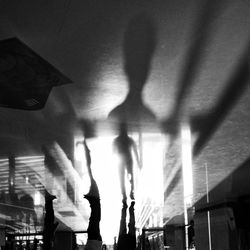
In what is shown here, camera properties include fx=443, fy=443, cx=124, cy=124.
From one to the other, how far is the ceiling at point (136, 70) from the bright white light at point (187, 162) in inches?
6.2

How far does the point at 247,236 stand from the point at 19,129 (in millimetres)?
12777

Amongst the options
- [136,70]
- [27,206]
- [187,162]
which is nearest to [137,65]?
[136,70]

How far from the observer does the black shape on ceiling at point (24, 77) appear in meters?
4.53

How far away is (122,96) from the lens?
6.02m

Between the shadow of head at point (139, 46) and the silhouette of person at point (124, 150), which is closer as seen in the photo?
the shadow of head at point (139, 46)

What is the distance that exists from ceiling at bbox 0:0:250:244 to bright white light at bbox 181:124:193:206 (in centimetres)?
16

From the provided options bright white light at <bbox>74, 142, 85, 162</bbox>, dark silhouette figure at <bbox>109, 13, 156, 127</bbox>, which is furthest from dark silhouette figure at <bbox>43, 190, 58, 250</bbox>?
dark silhouette figure at <bbox>109, 13, 156, 127</bbox>

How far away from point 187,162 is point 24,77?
20.8 ft

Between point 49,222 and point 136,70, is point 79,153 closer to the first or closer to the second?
point 136,70

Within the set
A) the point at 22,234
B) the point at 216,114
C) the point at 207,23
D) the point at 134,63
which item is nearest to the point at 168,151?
the point at 216,114

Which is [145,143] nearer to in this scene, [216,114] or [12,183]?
[216,114]

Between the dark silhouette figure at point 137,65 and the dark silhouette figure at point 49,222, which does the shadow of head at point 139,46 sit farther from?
the dark silhouette figure at point 49,222

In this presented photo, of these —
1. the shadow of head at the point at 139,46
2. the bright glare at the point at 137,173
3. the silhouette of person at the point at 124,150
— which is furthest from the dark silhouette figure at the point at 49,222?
the shadow of head at the point at 139,46

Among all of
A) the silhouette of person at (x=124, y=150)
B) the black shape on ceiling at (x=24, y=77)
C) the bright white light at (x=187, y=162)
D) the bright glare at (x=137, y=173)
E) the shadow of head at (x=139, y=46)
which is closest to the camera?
the shadow of head at (x=139, y=46)
